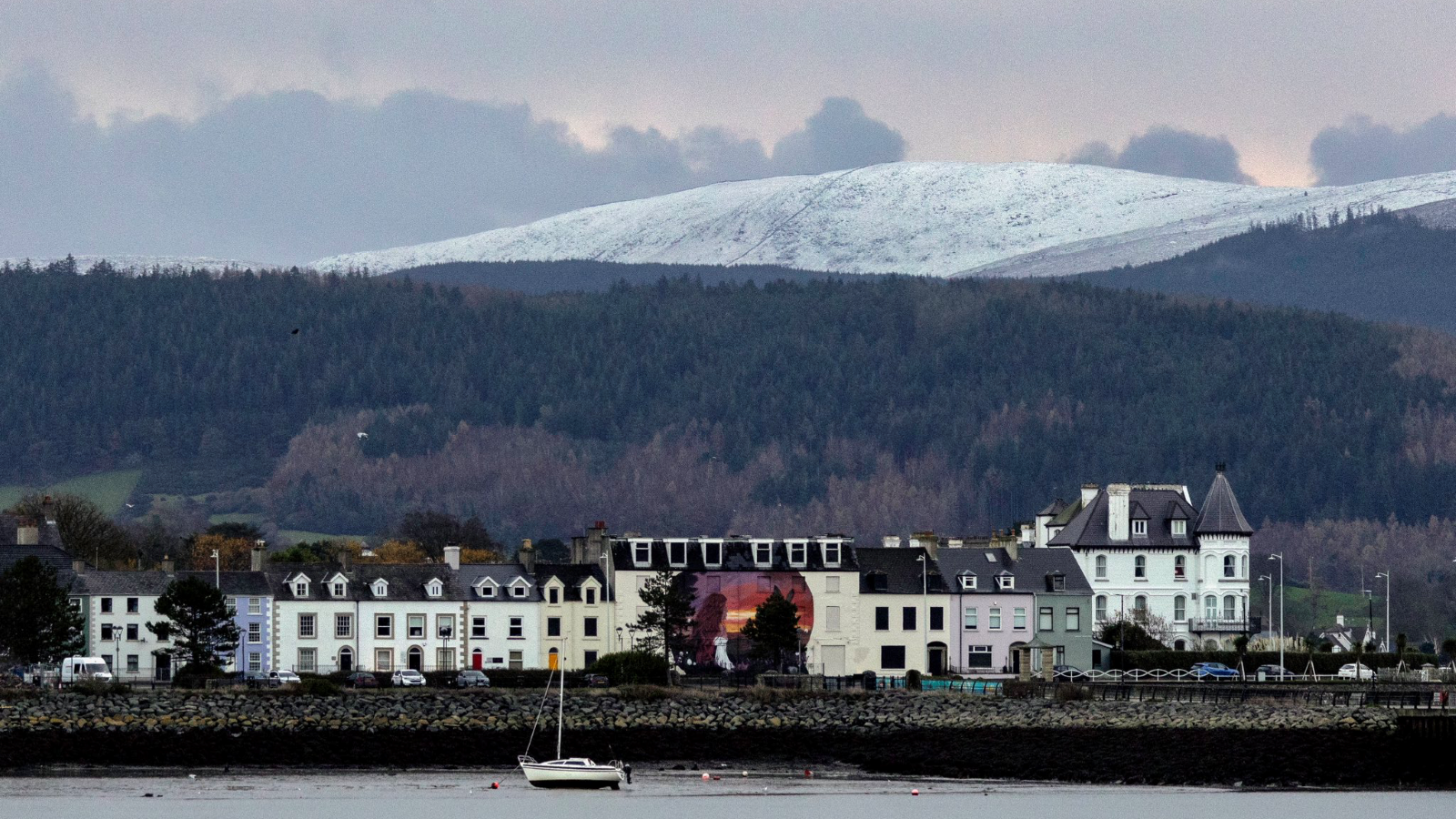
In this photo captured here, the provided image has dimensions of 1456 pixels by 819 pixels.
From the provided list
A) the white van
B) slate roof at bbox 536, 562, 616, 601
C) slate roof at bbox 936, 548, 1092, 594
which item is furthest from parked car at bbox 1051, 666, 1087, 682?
the white van

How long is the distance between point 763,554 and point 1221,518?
91.8ft

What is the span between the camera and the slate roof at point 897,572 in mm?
126875

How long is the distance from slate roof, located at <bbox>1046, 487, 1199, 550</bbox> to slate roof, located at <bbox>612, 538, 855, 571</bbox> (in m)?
17.1

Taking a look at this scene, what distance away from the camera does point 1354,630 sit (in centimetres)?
18100

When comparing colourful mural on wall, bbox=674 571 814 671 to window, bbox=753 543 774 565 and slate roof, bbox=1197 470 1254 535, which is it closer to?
window, bbox=753 543 774 565

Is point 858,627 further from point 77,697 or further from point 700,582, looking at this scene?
point 77,697

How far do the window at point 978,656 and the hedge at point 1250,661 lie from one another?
6.66 metres

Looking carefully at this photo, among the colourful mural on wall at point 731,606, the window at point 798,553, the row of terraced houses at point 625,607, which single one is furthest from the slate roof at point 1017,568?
the colourful mural on wall at point 731,606

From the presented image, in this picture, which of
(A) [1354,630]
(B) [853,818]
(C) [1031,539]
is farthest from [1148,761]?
(A) [1354,630]

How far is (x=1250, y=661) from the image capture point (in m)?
123

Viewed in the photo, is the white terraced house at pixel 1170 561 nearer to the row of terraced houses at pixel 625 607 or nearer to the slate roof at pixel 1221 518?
the slate roof at pixel 1221 518

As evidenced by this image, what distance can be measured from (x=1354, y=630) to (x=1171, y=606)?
149 ft

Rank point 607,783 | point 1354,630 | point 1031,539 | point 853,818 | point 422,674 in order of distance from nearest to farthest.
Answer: point 853,818
point 607,783
point 422,674
point 1031,539
point 1354,630

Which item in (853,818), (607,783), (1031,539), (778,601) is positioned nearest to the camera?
(853,818)
